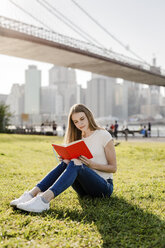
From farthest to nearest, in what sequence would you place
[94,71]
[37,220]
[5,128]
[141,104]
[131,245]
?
[141,104] → [94,71] → [5,128] → [37,220] → [131,245]

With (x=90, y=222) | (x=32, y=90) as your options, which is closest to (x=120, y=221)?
(x=90, y=222)

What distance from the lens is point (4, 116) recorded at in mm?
21875

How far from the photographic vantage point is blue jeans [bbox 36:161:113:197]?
2.40 metres

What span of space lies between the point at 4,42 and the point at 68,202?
62.6ft

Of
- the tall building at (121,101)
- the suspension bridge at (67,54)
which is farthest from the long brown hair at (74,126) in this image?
the tall building at (121,101)

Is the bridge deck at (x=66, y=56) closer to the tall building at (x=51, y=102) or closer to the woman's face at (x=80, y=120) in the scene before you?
the woman's face at (x=80, y=120)

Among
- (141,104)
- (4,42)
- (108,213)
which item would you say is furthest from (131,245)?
(141,104)

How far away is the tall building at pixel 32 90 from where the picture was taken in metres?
81.5

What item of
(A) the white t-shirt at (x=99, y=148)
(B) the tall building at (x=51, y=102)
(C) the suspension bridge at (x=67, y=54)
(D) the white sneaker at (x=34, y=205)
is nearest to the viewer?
(D) the white sneaker at (x=34, y=205)

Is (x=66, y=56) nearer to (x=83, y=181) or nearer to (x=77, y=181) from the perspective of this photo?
(x=77, y=181)

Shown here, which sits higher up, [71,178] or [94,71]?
[94,71]

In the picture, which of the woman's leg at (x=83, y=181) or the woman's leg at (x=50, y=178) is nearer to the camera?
the woman's leg at (x=83, y=181)

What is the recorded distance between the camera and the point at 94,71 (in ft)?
94.0

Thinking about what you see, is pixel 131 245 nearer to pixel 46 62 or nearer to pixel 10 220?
pixel 10 220
